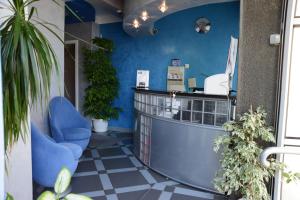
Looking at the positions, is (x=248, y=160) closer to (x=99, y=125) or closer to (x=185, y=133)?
(x=185, y=133)

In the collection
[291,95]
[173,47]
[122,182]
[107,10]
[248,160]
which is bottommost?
[122,182]

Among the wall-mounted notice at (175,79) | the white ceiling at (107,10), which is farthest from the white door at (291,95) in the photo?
the white ceiling at (107,10)

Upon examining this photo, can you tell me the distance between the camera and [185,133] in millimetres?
3268

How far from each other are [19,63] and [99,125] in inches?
195

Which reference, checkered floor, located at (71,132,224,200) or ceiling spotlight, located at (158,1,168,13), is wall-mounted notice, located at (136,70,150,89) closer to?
checkered floor, located at (71,132,224,200)

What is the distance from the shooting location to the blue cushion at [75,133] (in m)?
3.56

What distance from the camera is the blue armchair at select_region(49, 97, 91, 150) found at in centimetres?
346

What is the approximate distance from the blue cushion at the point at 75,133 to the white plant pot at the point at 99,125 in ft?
7.66

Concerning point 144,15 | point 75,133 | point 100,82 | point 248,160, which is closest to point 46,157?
point 75,133

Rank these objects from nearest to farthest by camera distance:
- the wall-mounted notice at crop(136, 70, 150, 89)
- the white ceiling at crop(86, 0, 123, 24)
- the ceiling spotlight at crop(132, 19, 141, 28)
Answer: the ceiling spotlight at crop(132, 19, 141, 28) → the white ceiling at crop(86, 0, 123, 24) → the wall-mounted notice at crop(136, 70, 150, 89)

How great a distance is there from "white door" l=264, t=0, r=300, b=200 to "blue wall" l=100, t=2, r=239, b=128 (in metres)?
3.41

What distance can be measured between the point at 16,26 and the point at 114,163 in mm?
3129

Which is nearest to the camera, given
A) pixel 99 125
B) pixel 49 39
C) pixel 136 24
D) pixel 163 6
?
pixel 49 39

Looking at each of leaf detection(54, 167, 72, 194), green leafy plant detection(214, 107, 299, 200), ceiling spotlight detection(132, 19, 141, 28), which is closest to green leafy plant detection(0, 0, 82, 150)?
leaf detection(54, 167, 72, 194)
